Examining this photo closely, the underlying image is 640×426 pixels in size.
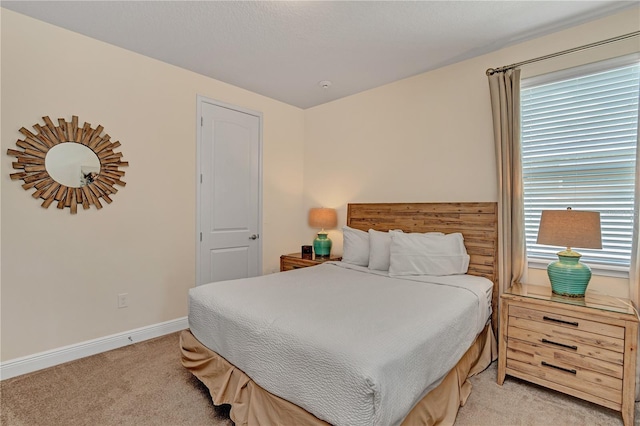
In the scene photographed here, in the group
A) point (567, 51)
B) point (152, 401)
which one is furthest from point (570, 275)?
Answer: point (152, 401)

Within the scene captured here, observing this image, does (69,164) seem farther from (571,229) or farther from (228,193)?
(571,229)

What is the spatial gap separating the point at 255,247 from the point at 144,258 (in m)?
1.28

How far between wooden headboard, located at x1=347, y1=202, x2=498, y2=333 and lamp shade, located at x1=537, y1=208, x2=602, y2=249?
23.0 inches

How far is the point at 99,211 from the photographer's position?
2.67 metres

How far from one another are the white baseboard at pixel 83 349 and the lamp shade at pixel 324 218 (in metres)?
1.79

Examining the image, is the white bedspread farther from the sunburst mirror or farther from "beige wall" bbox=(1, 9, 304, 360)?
the sunburst mirror

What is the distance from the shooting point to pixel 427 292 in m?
2.17

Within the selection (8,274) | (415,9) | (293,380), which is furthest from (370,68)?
(8,274)

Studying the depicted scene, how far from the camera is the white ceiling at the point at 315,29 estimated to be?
2158mm

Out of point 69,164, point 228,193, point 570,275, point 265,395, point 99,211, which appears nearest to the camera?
point 265,395

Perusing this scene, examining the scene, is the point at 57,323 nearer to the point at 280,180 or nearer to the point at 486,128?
the point at 280,180

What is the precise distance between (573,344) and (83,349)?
3.60m

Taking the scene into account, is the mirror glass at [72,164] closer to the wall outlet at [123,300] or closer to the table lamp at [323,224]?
the wall outlet at [123,300]

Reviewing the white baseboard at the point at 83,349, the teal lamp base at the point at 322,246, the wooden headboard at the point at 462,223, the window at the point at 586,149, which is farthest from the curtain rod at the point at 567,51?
the white baseboard at the point at 83,349
